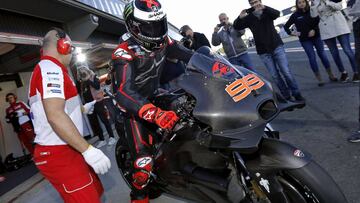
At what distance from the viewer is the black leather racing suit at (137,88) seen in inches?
127

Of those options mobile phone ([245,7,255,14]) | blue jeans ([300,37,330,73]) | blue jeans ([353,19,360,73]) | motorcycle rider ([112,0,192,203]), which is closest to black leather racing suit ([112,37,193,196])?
motorcycle rider ([112,0,192,203])

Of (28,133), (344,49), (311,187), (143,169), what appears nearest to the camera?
(311,187)

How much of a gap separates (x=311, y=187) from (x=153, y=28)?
73.3 inches

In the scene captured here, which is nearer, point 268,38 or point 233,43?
point 268,38

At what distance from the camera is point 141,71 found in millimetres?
3564

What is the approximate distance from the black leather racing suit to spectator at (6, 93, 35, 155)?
673 cm

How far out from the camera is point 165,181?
130 inches

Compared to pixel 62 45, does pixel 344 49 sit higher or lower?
lower

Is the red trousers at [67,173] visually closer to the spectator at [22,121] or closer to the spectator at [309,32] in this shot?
the spectator at [309,32]

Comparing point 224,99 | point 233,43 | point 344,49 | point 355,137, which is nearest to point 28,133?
point 233,43

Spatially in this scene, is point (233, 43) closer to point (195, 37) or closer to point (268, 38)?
point (195, 37)

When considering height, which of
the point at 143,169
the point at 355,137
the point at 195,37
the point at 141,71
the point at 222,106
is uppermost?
the point at 195,37

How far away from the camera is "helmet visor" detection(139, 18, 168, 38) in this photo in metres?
3.21

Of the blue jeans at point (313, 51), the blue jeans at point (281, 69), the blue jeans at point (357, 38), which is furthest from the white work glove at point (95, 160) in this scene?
the blue jeans at point (313, 51)
